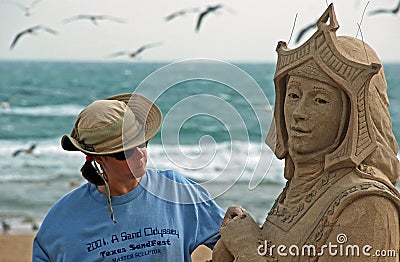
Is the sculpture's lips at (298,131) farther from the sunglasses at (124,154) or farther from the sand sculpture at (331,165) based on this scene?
the sunglasses at (124,154)

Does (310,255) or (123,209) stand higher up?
(310,255)

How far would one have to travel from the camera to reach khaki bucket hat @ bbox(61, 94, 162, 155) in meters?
4.11

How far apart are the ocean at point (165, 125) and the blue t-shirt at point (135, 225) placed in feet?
0.54

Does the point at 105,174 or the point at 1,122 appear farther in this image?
the point at 1,122

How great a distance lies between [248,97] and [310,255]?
31.1 inches

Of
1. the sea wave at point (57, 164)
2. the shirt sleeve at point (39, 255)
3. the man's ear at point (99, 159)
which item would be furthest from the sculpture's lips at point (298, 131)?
the sea wave at point (57, 164)

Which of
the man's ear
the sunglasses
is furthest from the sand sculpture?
the man's ear

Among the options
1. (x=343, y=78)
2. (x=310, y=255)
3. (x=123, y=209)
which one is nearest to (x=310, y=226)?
(x=310, y=255)

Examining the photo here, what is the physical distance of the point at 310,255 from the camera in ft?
12.3

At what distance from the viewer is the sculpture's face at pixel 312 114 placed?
12.5 ft

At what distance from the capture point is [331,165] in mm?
3799

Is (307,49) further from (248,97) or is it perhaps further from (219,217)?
(219,217)

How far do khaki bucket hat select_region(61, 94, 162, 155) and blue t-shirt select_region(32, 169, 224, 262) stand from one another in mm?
270

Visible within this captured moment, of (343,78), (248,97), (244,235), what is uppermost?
(343,78)
